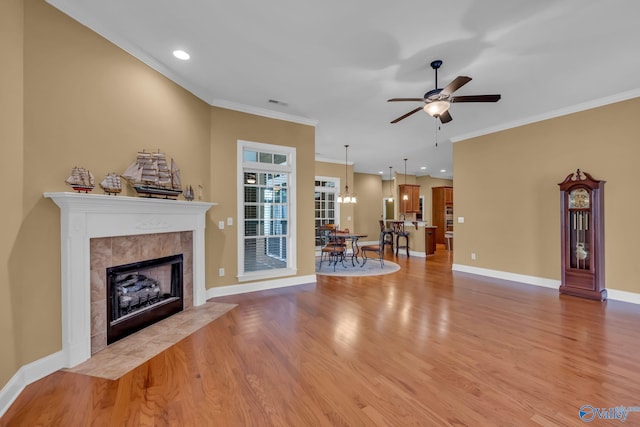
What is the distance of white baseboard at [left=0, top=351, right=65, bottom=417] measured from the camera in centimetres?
185

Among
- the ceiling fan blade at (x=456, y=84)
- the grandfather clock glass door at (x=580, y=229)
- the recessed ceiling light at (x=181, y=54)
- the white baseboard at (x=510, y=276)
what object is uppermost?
the recessed ceiling light at (x=181, y=54)

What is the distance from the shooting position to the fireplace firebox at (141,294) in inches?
109

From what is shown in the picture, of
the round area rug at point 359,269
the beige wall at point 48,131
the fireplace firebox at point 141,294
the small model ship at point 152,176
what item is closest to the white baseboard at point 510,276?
the round area rug at point 359,269

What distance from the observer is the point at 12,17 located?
2.02 m

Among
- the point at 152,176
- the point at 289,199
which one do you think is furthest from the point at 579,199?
the point at 152,176

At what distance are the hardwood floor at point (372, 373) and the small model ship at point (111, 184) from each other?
158cm

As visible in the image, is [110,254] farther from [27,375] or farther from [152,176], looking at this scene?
[27,375]

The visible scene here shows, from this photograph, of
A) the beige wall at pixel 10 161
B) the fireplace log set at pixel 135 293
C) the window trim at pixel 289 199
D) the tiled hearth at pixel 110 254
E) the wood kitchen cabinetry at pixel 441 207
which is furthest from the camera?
the wood kitchen cabinetry at pixel 441 207

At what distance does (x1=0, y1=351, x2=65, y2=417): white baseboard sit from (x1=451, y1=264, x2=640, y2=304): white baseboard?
21.6 ft

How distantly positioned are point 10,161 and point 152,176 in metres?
1.15

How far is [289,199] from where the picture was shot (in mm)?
4941

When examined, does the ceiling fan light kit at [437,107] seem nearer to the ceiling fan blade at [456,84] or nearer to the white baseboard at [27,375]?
the ceiling fan blade at [456,84]

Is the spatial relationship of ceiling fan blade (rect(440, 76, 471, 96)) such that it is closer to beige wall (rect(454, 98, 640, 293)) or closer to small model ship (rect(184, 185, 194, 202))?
small model ship (rect(184, 185, 194, 202))

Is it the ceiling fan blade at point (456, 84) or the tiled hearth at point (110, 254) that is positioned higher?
the ceiling fan blade at point (456, 84)
